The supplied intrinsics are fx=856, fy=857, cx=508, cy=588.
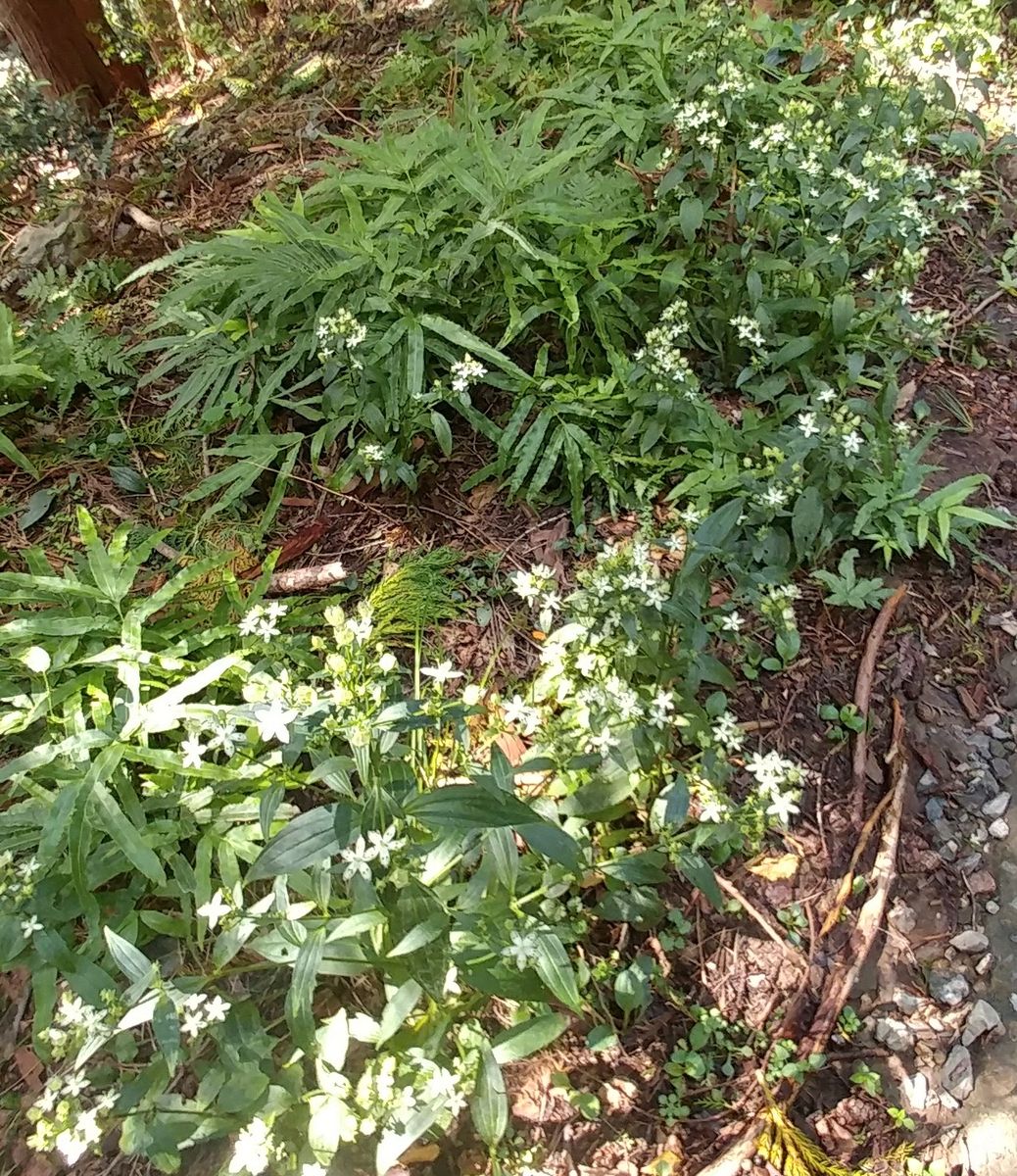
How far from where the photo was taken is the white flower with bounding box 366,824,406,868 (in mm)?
1719

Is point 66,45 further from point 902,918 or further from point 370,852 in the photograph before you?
point 902,918

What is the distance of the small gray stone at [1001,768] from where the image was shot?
2.60 metres

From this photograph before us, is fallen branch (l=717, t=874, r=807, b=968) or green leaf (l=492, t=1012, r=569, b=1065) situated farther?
fallen branch (l=717, t=874, r=807, b=968)

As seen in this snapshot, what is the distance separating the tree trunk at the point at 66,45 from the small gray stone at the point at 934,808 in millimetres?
5637

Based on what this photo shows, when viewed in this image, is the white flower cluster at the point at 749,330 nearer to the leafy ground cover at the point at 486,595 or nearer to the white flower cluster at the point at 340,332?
the leafy ground cover at the point at 486,595

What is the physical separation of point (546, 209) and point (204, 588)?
190 centimetres

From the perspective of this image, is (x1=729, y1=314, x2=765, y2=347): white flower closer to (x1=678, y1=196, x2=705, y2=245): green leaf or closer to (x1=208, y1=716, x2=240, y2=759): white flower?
(x1=678, y1=196, x2=705, y2=245): green leaf

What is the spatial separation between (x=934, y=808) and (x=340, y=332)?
7.94ft

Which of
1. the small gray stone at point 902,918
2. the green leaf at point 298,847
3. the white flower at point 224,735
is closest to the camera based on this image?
the green leaf at point 298,847

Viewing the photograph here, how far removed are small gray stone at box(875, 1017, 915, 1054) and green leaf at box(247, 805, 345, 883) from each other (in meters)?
1.51

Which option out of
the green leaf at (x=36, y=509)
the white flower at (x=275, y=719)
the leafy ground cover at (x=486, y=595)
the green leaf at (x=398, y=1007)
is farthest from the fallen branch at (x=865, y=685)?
the green leaf at (x=36, y=509)

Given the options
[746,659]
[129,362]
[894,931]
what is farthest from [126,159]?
[894,931]

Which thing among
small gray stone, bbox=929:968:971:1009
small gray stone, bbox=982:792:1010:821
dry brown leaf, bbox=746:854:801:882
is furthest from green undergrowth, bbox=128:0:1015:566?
small gray stone, bbox=929:968:971:1009

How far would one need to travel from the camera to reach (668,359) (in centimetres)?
288
